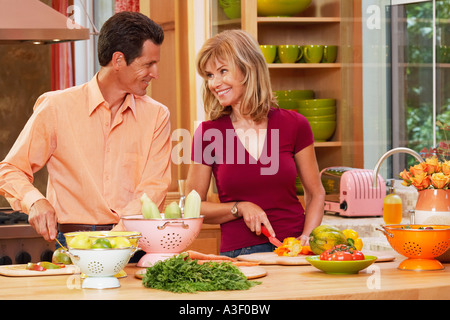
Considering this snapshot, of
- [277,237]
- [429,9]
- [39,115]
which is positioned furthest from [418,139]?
[39,115]

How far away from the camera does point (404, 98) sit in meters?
4.31

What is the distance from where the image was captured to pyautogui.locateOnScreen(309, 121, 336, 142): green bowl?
432cm

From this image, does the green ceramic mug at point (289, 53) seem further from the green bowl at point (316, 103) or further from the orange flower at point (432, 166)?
the orange flower at point (432, 166)

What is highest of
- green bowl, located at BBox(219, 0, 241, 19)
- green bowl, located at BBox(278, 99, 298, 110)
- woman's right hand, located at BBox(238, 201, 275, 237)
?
green bowl, located at BBox(219, 0, 241, 19)

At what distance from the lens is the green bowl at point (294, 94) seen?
431 centimetres

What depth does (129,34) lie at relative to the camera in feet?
8.63

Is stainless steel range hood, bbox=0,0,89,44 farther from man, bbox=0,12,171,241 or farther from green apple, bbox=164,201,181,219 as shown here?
green apple, bbox=164,201,181,219

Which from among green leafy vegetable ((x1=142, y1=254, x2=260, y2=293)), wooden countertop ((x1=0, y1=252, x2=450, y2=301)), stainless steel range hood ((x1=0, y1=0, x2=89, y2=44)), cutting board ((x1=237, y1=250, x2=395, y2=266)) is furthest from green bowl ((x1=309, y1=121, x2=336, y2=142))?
green leafy vegetable ((x1=142, y1=254, x2=260, y2=293))

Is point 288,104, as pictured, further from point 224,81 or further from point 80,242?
point 80,242

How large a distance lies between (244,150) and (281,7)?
1758 millimetres

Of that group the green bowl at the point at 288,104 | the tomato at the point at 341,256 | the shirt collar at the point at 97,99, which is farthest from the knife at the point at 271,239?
the green bowl at the point at 288,104

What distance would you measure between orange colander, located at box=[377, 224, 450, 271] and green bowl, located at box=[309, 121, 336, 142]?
2049 mm

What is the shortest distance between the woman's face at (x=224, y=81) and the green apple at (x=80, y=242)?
934 mm

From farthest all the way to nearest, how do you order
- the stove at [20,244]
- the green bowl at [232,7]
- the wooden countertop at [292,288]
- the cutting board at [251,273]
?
the green bowl at [232,7]
the stove at [20,244]
the cutting board at [251,273]
the wooden countertop at [292,288]
